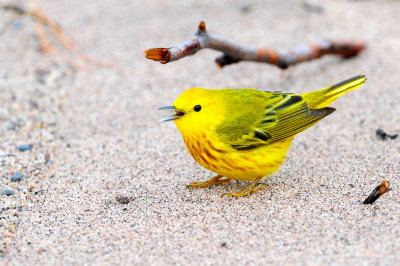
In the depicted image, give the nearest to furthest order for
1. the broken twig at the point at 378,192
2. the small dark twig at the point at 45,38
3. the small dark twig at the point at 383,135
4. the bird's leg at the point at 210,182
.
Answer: the broken twig at the point at 378,192
the bird's leg at the point at 210,182
the small dark twig at the point at 383,135
the small dark twig at the point at 45,38

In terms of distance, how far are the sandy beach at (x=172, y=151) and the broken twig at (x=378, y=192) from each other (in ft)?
0.12

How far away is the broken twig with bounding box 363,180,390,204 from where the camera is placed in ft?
9.50

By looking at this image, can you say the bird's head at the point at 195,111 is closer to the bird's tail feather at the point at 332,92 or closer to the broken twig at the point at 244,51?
the broken twig at the point at 244,51

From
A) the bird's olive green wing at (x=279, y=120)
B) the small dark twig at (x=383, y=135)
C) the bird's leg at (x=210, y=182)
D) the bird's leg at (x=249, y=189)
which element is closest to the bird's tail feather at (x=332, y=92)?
the bird's olive green wing at (x=279, y=120)

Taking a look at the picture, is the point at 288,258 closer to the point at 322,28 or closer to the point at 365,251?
the point at 365,251

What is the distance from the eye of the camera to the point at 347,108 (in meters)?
4.63

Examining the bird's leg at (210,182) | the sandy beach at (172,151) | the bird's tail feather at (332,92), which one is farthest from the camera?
the bird's tail feather at (332,92)

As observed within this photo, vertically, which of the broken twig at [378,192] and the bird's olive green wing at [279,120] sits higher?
the bird's olive green wing at [279,120]

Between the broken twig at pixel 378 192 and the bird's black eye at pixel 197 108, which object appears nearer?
the broken twig at pixel 378 192

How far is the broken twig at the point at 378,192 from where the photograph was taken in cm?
289

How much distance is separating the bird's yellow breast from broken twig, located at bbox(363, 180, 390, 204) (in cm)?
63

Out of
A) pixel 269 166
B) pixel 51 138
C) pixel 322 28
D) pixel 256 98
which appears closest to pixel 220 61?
pixel 256 98

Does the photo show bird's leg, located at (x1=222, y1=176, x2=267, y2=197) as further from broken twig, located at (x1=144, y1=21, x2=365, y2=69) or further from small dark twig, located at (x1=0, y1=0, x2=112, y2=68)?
small dark twig, located at (x1=0, y1=0, x2=112, y2=68)

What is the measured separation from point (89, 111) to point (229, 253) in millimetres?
2570
